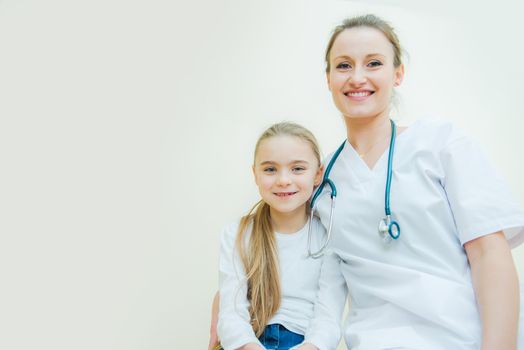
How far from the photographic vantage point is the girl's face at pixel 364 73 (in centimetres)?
126

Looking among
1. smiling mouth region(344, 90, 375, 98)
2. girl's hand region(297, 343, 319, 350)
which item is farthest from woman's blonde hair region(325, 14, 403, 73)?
girl's hand region(297, 343, 319, 350)

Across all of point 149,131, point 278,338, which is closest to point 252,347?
point 278,338

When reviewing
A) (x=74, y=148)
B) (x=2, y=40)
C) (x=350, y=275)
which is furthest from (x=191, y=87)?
(x=350, y=275)

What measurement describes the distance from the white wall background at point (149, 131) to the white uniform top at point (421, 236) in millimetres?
694

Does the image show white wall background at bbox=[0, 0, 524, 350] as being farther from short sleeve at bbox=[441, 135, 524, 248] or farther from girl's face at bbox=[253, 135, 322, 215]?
short sleeve at bbox=[441, 135, 524, 248]

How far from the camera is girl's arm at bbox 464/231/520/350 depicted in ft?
3.41

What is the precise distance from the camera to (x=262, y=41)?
1979 mm

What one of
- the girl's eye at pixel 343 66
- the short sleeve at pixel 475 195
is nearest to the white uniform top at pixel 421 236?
the short sleeve at pixel 475 195

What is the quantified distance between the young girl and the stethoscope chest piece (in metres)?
0.25

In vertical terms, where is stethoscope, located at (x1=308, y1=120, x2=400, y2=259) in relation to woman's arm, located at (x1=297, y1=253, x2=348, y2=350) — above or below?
above

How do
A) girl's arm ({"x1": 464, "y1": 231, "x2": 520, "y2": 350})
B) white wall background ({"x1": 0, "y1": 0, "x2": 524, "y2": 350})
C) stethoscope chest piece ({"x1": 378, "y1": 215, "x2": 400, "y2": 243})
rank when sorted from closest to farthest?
girl's arm ({"x1": 464, "y1": 231, "x2": 520, "y2": 350})
stethoscope chest piece ({"x1": 378, "y1": 215, "x2": 400, "y2": 243})
white wall background ({"x1": 0, "y1": 0, "x2": 524, "y2": 350})

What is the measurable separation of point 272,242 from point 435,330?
460 millimetres

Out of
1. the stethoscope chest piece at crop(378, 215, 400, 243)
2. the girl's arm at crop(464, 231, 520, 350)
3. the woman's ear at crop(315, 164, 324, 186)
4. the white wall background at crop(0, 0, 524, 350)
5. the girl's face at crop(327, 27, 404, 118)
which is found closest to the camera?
the girl's arm at crop(464, 231, 520, 350)

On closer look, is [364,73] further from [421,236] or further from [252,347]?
[252,347]
